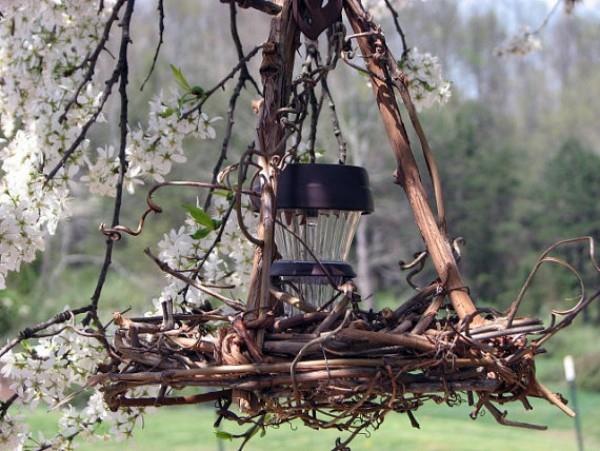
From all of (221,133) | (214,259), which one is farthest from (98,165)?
(221,133)

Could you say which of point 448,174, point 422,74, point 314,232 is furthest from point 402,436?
point 448,174

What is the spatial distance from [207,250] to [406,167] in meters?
0.48

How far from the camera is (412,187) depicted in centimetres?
92

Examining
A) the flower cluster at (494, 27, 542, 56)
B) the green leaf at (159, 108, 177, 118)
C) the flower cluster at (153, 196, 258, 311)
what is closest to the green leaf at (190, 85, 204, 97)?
the green leaf at (159, 108, 177, 118)

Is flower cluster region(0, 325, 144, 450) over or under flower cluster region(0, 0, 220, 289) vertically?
under

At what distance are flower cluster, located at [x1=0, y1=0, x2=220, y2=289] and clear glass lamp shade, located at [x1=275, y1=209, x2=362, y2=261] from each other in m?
0.41

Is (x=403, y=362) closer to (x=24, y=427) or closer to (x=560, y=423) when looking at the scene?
(x=24, y=427)

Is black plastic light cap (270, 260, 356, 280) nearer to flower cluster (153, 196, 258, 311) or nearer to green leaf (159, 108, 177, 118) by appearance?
flower cluster (153, 196, 258, 311)

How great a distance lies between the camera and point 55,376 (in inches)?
53.3

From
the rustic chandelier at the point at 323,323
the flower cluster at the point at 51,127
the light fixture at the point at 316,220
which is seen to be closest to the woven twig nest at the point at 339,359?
the rustic chandelier at the point at 323,323

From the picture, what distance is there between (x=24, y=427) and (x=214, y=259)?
372 millimetres

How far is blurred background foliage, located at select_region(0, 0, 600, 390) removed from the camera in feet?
32.2

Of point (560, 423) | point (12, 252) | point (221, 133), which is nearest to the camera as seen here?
point (12, 252)

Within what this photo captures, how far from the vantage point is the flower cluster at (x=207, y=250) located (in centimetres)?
132
